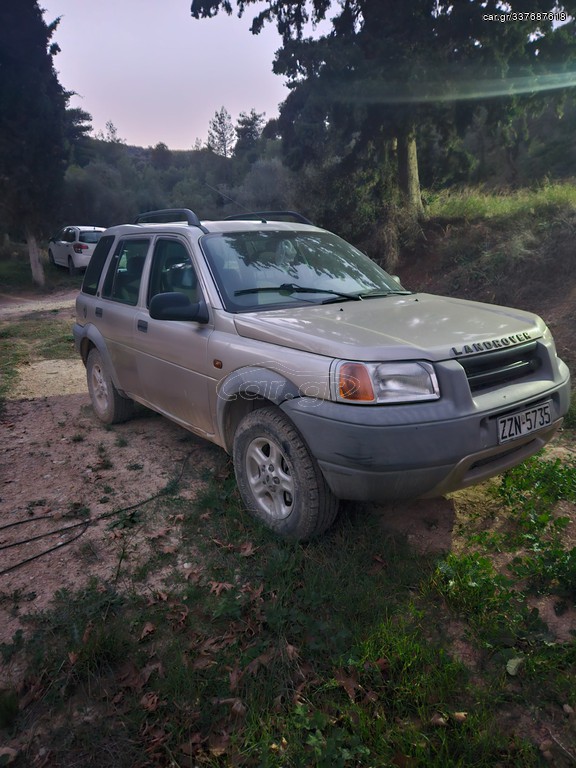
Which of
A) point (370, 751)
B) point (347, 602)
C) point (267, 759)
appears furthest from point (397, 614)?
point (267, 759)

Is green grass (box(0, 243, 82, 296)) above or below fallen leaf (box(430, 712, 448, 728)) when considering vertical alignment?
above

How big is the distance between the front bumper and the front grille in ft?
0.43

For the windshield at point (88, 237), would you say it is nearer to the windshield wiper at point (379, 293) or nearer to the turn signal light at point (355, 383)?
the windshield wiper at point (379, 293)

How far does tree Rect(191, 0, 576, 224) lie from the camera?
1080 cm

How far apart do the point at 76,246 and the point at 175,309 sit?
1809 cm

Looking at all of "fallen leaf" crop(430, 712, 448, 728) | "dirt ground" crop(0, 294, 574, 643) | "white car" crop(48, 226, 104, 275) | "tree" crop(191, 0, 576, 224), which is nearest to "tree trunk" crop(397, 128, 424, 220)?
"tree" crop(191, 0, 576, 224)

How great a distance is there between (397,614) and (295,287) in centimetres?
214

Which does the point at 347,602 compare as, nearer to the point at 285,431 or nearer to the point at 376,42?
the point at 285,431

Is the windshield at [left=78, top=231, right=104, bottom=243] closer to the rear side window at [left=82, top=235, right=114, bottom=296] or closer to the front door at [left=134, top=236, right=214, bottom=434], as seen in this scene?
the rear side window at [left=82, top=235, right=114, bottom=296]

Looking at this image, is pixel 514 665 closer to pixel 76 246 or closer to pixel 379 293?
pixel 379 293

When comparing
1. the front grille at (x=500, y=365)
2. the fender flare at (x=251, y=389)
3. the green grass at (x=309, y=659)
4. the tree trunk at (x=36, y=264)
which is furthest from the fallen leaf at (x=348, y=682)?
the tree trunk at (x=36, y=264)

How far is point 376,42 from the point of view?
36.6ft

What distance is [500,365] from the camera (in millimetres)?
3008

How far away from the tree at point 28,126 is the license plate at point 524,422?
757 inches
